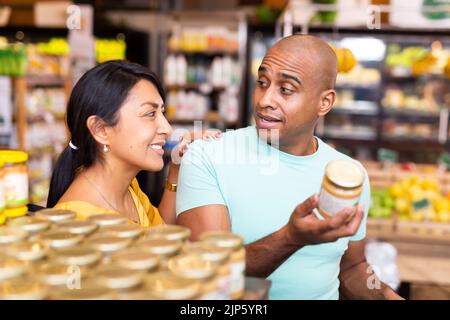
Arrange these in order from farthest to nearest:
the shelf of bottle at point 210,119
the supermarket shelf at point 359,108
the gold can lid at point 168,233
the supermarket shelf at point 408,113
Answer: the shelf of bottle at point 210,119, the supermarket shelf at point 359,108, the supermarket shelf at point 408,113, the gold can lid at point 168,233

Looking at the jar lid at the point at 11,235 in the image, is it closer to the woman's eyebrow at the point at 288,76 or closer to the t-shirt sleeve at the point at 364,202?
the woman's eyebrow at the point at 288,76

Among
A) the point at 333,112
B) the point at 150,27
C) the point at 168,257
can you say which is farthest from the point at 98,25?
the point at 168,257

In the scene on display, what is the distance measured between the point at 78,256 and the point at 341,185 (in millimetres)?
571

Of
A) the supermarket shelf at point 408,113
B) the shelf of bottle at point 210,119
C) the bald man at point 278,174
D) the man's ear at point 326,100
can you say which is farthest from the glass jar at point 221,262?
the shelf of bottle at point 210,119

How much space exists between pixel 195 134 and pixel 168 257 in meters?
1.08

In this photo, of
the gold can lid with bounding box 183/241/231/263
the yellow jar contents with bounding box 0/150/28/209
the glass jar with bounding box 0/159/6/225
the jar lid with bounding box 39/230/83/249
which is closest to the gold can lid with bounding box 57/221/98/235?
the jar lid with bounding box 39/230/83/249

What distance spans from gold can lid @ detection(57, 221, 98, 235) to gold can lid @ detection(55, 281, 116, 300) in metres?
0.21

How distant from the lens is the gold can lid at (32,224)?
1272 millimetres

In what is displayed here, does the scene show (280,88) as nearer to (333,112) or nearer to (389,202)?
(389,202)

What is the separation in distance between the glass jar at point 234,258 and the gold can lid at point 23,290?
339 millimetres

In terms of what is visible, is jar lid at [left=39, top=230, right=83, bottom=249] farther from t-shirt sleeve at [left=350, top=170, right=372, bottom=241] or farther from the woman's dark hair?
t-shirt sleeve at [left=350, top=170, right=372, bottom=241]

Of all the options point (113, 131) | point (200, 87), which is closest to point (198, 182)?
point (113, 131)

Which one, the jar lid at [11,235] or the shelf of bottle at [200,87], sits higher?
the jar lid at [11,235]

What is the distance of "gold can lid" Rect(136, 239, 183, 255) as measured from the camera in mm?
1173
